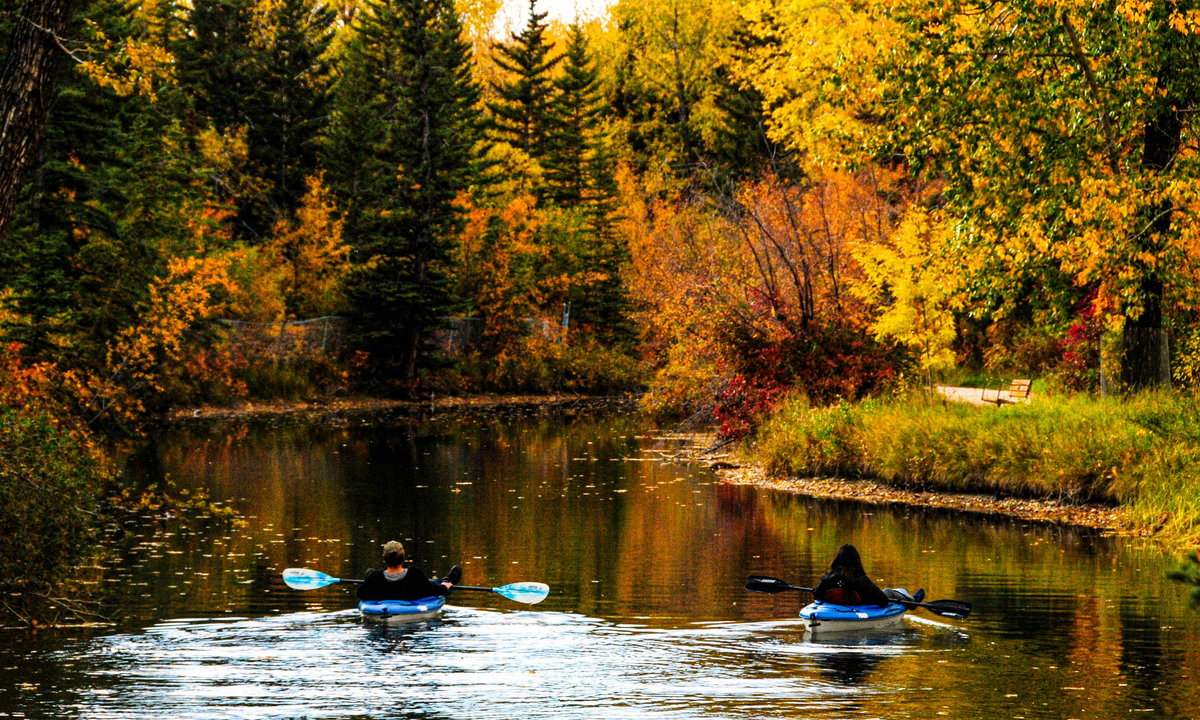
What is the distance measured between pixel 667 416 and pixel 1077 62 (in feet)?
86.2

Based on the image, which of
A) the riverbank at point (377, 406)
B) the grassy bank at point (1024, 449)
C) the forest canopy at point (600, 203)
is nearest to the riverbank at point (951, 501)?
the grassy bank at point (1024, 449)

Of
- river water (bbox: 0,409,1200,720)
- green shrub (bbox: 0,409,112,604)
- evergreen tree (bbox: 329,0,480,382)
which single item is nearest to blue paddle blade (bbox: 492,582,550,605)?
river water (bbox: 0,409,1200,720)

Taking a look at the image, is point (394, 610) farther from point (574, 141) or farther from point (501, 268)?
point (574, 141)

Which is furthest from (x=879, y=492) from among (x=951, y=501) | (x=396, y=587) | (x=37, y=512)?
(x=37, y=512)

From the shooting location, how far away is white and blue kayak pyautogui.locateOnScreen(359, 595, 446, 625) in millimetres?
16750

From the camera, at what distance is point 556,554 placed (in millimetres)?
22547

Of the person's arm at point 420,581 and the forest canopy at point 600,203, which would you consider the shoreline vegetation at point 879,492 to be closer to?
the forest canopy at point 600,203

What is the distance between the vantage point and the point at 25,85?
1323cm

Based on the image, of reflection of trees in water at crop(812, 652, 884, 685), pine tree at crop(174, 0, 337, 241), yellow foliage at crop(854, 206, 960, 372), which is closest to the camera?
reflection of trees in water at crop(812, 652, 884, 685)

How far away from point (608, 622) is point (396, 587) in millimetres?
2563

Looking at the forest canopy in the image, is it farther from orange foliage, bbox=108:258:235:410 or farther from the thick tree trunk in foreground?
orange foliage, bbox=108:258:235:410

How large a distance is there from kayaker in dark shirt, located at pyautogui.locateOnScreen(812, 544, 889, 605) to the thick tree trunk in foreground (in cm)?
948

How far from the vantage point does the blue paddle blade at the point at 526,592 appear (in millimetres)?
17547

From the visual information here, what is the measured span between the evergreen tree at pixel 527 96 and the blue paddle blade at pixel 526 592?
63.9m
